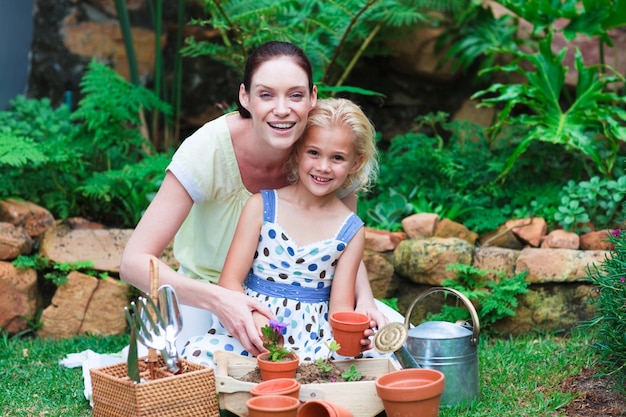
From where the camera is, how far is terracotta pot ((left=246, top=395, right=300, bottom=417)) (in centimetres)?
255

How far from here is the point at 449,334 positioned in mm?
3221

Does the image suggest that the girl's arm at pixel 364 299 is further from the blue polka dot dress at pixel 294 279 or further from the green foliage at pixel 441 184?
the green foliage at pixel 441 184

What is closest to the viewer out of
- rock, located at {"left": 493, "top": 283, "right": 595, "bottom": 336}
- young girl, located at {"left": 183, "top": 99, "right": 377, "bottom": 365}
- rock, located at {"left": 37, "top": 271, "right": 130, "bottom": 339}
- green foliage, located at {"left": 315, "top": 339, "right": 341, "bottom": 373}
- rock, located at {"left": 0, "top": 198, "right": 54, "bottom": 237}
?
green foliage, located at {"left": 315, "top": 339, "right": 341, "bottom": 373}

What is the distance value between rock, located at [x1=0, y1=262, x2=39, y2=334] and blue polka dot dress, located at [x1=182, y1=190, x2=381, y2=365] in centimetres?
170

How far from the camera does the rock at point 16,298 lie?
178 inches

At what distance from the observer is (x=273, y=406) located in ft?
8.51

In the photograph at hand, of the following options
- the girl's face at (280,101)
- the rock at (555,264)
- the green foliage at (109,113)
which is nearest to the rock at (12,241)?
the green foliage at (109,113)

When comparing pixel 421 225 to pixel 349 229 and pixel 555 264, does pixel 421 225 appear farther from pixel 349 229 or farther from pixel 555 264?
pixel 349 229

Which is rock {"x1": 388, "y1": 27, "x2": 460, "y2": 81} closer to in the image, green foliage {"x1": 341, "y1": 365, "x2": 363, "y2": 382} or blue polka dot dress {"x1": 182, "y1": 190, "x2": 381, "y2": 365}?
blue polka dot dress {"x1": 182, "y1": 190, "x2": 381, "y2": 365}

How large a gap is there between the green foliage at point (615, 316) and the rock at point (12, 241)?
2.99 m

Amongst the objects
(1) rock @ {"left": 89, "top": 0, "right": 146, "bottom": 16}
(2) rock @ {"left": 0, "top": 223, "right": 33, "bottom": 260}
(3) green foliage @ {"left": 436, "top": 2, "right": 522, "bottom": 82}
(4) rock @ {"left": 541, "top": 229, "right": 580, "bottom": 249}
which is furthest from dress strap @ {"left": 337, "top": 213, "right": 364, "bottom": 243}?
(1) rock @ {"left": 89, "top": 0, "right": 146, "bottom": 16}

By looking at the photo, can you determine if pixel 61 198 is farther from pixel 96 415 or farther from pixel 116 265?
pixel 96 415

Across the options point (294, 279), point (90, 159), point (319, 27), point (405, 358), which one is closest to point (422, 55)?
point (319, 27)

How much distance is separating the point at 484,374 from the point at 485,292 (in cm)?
81
